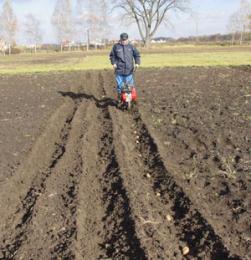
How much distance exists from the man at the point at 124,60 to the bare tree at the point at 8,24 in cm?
8386

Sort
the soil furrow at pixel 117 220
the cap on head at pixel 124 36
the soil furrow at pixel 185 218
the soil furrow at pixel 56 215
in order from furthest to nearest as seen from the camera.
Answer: the cap on head at pixel 124 36
the soil furrow at pixel 56 215
the soil furrow at pixel 117 220
the soil furrow at pixel 185 218

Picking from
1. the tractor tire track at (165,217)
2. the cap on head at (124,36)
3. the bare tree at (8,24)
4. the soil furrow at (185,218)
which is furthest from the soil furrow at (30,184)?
the bare tree at (8,24)

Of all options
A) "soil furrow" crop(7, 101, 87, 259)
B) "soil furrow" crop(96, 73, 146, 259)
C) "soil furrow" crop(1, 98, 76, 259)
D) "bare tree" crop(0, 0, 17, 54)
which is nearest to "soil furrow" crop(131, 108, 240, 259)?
"soil furrow" crop(96, 73, 146, 259)

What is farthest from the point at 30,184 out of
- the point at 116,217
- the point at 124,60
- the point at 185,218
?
the point at 124,60

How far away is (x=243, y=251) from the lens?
5227mm

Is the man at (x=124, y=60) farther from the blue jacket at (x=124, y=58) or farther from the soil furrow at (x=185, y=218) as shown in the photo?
the soil furrow at (x=185, y=218)

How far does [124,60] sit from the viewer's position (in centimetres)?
1434

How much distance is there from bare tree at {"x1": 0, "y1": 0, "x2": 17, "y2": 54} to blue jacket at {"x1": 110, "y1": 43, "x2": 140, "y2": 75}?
275 feet

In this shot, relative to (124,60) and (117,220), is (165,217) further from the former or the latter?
(124,60)

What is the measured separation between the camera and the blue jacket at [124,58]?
14375mm

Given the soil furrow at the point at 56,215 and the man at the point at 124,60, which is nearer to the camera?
the soil furrow at the point at 56,215

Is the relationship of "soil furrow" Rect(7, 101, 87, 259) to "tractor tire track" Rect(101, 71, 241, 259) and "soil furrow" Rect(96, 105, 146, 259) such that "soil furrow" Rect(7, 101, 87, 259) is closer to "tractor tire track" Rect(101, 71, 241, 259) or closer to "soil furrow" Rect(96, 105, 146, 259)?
"soil furrow" Rect(96, 105, 146, 259)

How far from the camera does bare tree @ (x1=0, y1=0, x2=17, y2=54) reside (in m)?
A: 95.6

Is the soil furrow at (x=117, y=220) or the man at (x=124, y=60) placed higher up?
the man at (x=124, y=60)
